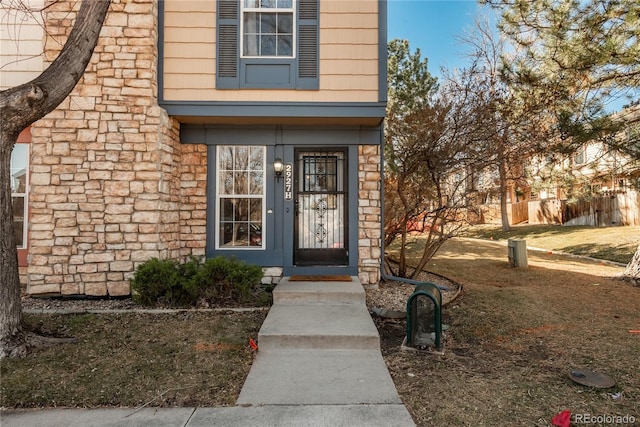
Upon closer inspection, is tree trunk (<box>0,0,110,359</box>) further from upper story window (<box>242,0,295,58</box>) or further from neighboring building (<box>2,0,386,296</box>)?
upper story window (<box>242,0,295,58</box>)

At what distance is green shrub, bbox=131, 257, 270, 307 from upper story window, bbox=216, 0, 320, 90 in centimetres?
278

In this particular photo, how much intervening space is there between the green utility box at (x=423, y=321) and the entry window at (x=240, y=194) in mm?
3123

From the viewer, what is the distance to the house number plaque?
6090 mm

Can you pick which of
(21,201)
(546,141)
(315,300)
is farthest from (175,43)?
(546,141)

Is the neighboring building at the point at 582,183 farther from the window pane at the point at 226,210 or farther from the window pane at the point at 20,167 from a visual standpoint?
the window pane at the point at 20,167

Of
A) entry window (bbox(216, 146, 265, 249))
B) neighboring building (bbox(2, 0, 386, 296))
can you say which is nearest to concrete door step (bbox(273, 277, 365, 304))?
neighboring building (bbox(2, 0, 386, 296))

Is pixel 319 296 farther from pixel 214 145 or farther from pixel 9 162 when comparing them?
pixel 9 162

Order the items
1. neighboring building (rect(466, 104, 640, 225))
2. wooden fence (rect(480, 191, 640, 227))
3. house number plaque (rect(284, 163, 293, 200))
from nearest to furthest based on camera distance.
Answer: house number plaque (rect(284, 163, 293, 200))
neighboring building (rect(466, 104, 640, 225))
wooden fence (rect(480, 191, 640, 227))

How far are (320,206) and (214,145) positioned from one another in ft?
6.77

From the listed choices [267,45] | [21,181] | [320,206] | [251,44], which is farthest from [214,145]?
[21,181]

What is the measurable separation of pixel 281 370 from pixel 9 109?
349cm

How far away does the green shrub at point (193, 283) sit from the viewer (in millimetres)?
4863

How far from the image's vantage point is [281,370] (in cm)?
327
